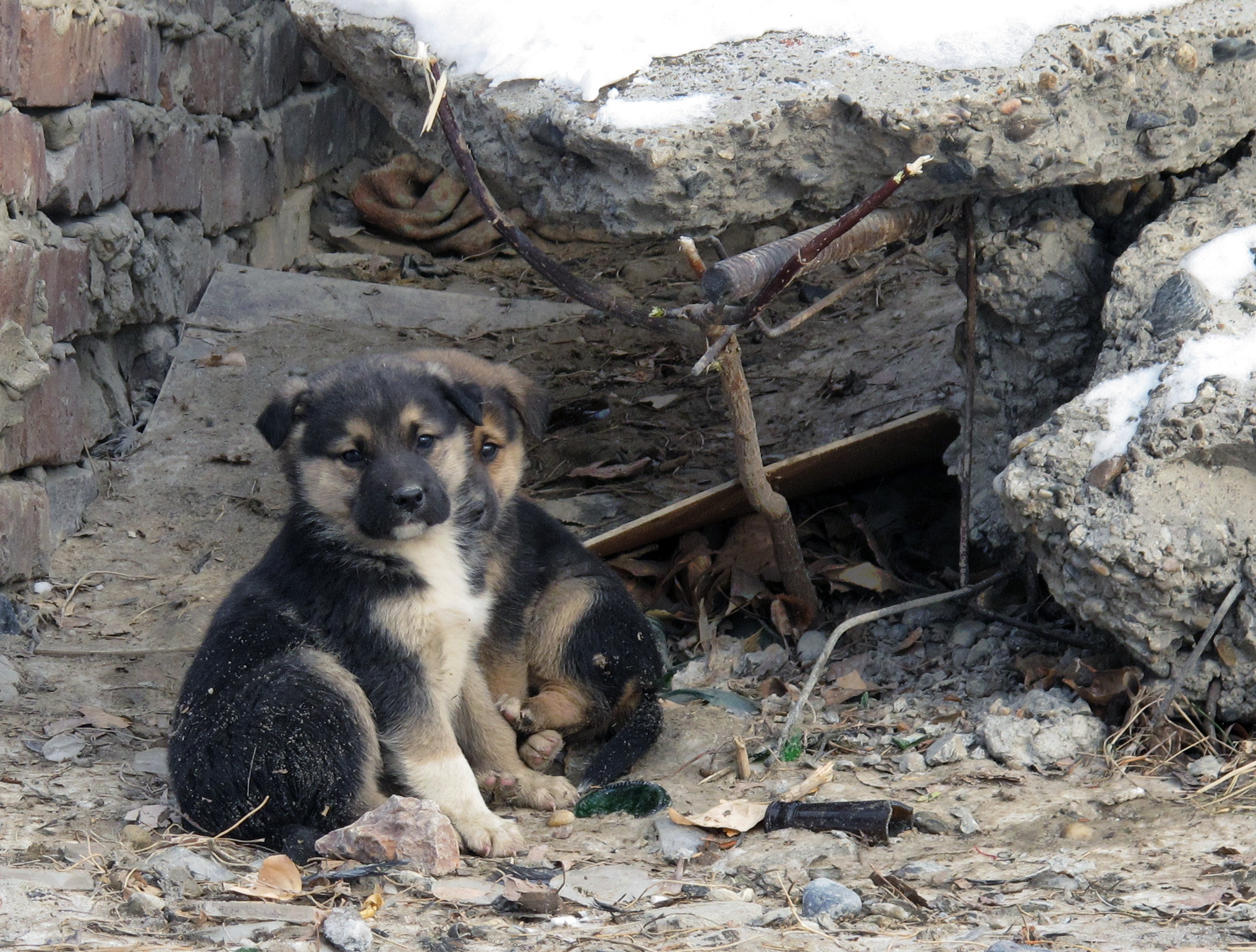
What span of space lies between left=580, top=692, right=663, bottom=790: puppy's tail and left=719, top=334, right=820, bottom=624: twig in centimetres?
80

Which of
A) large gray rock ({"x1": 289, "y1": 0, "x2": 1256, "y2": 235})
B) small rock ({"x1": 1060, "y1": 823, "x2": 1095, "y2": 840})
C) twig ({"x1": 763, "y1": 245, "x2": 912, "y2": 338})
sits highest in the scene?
large gray rock ({"x1": 289, "y1": 0, "x2": 1256, "y2": 235})

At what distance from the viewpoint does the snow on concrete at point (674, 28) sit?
12.7ft

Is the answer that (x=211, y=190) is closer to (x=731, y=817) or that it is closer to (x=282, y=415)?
(x=282, y=415)

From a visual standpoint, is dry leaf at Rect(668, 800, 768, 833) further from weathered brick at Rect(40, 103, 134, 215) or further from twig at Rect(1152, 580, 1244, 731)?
weathered brick at Rect(40, 103, 134, 215)

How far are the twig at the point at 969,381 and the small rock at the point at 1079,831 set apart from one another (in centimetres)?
125

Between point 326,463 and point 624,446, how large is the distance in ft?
7.86

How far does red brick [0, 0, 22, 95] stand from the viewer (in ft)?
13.9

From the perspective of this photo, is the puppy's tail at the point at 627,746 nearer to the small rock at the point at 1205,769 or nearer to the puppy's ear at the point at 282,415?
the puppy's ear at the point at 282,415

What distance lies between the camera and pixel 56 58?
4.66 metres

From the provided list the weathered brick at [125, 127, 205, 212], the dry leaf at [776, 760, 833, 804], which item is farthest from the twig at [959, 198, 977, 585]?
the weathered brick at [125, 127, 205, 212]

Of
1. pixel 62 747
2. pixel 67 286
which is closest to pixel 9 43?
pixel 67 286

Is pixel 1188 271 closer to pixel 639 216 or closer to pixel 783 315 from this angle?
pixel 639 216

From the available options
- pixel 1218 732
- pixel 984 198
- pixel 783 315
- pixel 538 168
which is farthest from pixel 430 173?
pixel 1218 732

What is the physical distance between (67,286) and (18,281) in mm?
416
